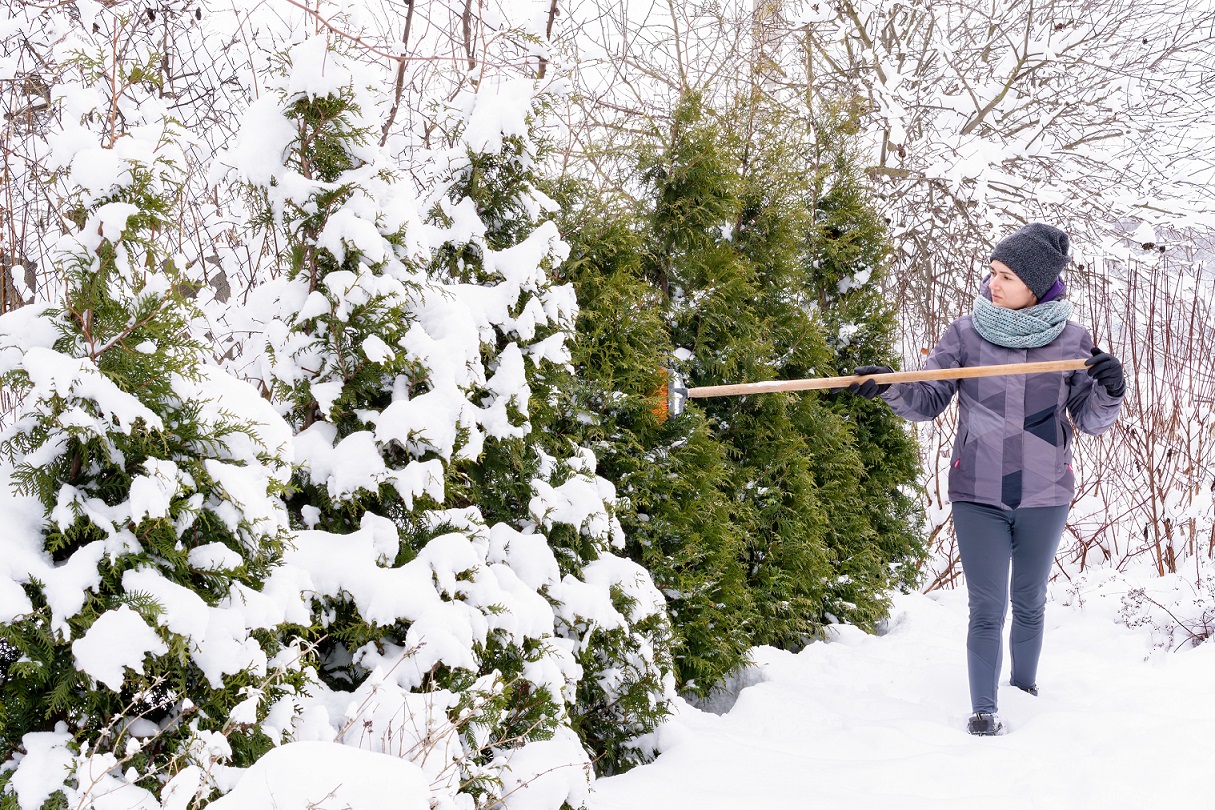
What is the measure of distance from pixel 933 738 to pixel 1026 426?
133cm

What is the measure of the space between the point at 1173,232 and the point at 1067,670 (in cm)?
814

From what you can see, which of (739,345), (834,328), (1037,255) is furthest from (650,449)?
(834,328)

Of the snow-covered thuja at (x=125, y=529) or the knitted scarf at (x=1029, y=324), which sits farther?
the knitted scarf at (x=1029, y=324)

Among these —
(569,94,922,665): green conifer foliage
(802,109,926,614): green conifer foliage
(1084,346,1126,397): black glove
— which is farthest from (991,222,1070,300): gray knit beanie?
(802,109,926,614): green conifer foliage

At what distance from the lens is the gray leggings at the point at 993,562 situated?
12.3 feet

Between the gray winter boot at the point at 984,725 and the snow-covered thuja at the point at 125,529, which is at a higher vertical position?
the snow-covered thuja at the point at 125,529

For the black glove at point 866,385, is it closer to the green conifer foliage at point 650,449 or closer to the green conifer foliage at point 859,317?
the green conifer foliage at point 650,449

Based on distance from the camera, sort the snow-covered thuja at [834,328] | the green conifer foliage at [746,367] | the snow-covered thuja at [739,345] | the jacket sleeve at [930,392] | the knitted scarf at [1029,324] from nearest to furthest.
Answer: the knitted scarf at [1029,324] → the green conifer foliage at [746,367] → the jacket sleeve at [930,392] → the snow-covered thuja at [739,345] → the snow-covered thuja at [834,328]

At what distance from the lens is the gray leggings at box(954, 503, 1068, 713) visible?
12.3 ft

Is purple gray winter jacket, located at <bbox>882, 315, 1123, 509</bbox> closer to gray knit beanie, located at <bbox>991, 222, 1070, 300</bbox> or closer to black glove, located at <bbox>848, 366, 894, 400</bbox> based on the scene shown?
gray knit beanie, located at <bbox>991, 222, 1070, 300</bbox>


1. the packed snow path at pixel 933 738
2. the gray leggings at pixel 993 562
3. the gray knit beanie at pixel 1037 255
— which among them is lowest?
the packed snow path at pixel 933 738

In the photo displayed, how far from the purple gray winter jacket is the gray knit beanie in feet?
0.87

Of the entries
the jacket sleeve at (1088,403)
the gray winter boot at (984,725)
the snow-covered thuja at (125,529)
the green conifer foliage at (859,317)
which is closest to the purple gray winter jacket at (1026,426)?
the jacket sleeve at (1088,403)

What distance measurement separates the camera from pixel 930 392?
4.02m
